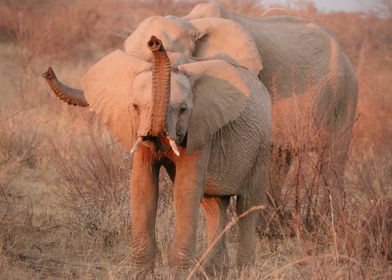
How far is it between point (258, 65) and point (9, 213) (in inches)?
63.7

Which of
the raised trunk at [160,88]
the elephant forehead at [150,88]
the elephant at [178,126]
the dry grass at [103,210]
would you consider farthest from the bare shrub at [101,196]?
the raised trunk at [160,88]

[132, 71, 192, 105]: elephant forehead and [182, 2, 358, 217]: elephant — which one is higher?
[132, 71, 192, 105]: elephant forehead

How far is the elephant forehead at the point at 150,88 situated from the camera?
3.79 m

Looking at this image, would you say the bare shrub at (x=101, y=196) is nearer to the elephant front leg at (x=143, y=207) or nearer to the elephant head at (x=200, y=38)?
the elephant head at (x=200, y=38)

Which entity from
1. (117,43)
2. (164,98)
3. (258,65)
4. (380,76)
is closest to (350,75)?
(258,65)

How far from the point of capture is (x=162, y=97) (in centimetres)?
360

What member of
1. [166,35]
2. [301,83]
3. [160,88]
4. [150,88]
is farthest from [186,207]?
[301,83]

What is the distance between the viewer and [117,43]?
18641 mm

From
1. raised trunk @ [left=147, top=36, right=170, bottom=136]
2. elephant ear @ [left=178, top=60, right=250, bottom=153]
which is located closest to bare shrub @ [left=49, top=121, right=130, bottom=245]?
elephant ear @ [left=178, top=60, right=250, bottom=153]

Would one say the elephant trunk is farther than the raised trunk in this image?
Yes

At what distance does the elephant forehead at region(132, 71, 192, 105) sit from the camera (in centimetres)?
379

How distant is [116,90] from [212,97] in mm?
418

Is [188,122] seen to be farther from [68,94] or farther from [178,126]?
[68,94]

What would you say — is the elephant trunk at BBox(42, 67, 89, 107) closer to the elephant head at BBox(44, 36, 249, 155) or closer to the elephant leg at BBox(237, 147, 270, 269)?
the elephant head at BBox(44, 36, 249, 155)
